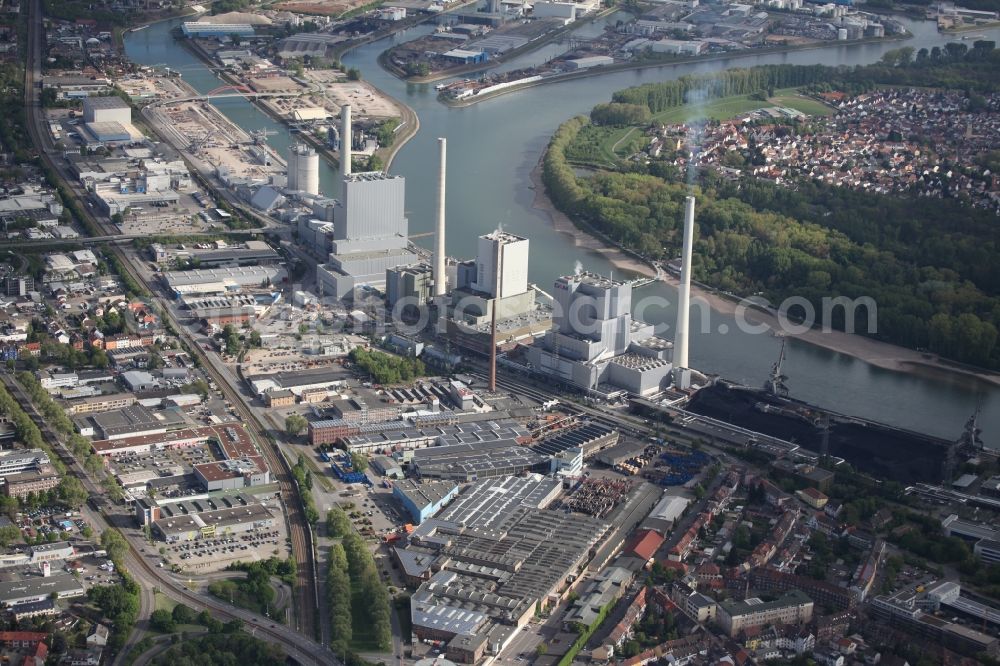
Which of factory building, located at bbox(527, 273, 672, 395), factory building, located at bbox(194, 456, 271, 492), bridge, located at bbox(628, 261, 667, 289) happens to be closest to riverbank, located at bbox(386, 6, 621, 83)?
bridge, located at bbox(628, 261, 667, 289)

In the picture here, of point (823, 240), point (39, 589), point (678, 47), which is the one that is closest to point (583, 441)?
point (39, 589)

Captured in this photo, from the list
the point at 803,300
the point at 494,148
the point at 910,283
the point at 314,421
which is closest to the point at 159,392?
the point at 314,421

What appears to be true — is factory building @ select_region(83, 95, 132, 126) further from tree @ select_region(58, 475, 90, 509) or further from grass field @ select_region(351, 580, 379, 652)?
grass field @ select_region(351, 580, 379, 652)

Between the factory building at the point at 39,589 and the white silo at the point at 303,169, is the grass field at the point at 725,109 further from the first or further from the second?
the factory building at the point at 39,589

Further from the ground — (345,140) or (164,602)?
(345,140)

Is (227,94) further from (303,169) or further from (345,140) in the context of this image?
(303,169)

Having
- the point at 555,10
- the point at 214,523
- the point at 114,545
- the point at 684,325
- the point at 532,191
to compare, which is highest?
the point at 555,10

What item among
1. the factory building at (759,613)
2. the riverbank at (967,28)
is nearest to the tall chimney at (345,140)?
the factory building at (759,613)
